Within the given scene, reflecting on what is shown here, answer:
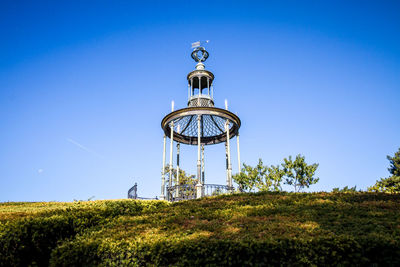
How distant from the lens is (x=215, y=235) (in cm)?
582

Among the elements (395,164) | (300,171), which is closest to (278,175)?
(300,171)

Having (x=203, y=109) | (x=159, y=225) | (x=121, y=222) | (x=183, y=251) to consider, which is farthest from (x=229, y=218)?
(x=203, y=109)

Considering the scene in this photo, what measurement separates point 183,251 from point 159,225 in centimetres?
230

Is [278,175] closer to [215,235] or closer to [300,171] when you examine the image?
[300,171]

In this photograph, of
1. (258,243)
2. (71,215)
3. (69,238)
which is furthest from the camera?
(71,215)

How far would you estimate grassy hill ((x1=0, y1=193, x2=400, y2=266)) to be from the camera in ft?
16.2

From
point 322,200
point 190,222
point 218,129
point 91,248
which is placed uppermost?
point 218,129

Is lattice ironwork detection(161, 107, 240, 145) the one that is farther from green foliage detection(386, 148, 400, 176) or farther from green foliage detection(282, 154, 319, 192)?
green foliage detection(386, 148, 400, 176)

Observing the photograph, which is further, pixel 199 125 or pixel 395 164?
pixel 395 164

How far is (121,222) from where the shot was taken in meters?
8.27

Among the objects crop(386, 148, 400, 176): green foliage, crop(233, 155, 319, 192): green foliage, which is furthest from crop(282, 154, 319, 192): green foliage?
crop(386, 148, 400, 176): green foliage

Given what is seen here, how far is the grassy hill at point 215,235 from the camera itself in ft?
16.2

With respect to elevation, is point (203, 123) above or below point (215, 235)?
above

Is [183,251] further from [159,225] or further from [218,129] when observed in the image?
[218,129]
